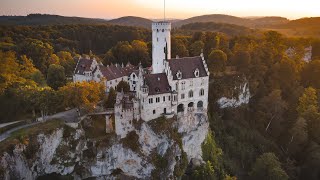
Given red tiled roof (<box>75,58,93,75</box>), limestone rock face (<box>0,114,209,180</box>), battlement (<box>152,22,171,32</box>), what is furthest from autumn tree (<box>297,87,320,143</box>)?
red tiled roof (<box>75,58,93,75</box>)

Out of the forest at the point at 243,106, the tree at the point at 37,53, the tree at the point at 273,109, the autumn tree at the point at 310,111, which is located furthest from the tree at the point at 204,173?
the tree at the point at 37,53

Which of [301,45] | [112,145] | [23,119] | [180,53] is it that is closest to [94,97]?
[112,145]

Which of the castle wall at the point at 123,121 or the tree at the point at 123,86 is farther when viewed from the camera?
the tree at the point at 123,86

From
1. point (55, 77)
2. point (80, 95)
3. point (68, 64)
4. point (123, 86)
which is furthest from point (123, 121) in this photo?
point (68, 64)

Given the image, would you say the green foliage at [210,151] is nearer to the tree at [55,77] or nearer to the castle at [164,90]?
the castle at [164,90]

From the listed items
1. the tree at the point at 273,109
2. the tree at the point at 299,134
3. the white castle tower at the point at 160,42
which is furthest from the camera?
the tree at the point at 273,109
